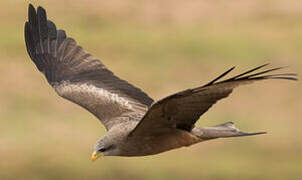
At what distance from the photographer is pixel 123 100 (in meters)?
12.3

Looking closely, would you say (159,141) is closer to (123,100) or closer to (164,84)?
(123,100)

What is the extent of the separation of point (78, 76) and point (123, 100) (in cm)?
89

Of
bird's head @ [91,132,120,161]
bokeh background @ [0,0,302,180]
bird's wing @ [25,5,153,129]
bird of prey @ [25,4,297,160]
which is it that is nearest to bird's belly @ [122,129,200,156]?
bird of prey @ [25,4,297,160]

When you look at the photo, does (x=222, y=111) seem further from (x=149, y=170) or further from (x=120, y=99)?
(x=120, y=99)

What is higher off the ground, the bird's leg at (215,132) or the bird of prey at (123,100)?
the bird of prey at (123,100)

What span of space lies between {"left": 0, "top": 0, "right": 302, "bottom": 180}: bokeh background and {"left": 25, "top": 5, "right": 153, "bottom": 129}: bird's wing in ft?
19.0

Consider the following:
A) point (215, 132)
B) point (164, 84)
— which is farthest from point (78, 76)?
point (164, 84)

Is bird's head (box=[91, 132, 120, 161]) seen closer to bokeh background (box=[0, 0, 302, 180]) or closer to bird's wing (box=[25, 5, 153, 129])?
bird's wing (box=[25, 5, 153, 129])

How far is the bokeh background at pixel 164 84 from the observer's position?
19656 mm

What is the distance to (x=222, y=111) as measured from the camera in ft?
73.7

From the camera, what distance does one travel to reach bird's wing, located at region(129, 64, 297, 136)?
953 centimetres

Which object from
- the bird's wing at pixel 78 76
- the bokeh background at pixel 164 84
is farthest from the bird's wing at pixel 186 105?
the bokeh background at pixel 164 84

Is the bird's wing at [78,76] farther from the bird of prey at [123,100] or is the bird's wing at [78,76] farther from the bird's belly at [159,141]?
the bird's belly at [159,141]

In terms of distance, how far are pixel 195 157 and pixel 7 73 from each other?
232 inches
